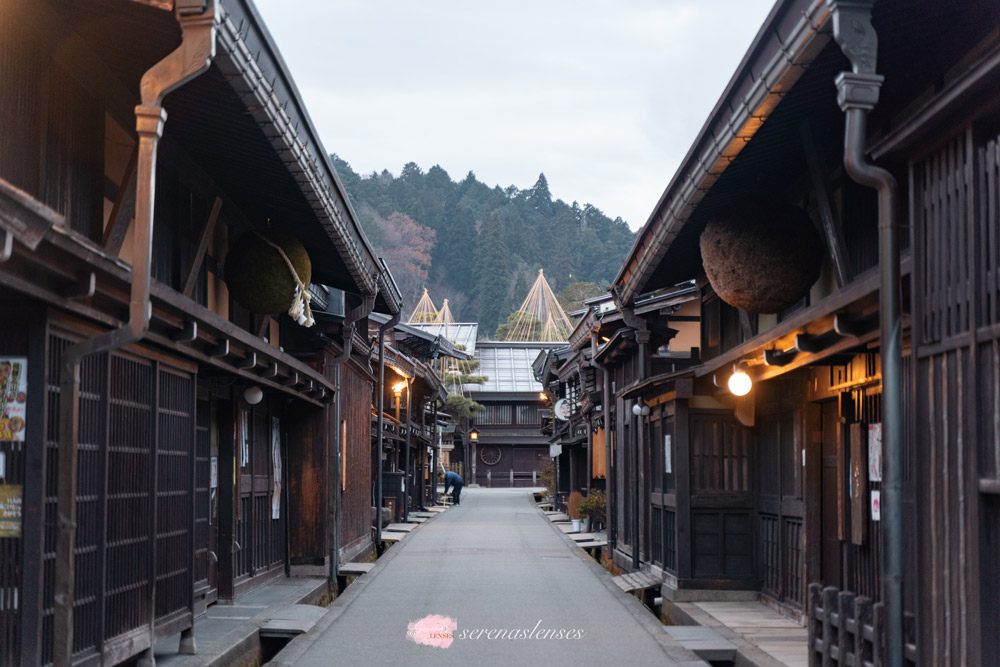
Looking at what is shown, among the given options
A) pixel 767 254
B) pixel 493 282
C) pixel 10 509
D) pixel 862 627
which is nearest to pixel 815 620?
pixel 862 627

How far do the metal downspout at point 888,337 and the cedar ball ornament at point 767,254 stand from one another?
3.55 m

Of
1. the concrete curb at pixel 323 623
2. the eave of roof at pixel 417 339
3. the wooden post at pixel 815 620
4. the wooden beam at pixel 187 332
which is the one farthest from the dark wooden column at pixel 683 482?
the eave of roof at pixel 417 339

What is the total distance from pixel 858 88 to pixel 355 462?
18697 mm

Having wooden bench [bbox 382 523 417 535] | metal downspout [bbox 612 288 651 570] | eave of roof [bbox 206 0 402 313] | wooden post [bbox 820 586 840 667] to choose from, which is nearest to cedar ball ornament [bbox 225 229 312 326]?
eave of roof [bbox 206 0 402 313]

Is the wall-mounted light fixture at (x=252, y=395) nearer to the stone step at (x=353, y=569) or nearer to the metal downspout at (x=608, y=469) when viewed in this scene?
the stone step at (x=353, y=569)

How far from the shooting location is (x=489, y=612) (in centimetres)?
1526

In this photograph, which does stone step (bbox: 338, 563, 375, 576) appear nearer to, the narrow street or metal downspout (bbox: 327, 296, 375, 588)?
metal downspout (bbox: 327, 296, 375, 588)

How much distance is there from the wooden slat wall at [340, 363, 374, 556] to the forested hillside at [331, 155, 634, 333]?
3288 inches

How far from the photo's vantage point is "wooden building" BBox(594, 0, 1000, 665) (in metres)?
6.29

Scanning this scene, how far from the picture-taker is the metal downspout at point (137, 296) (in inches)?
276

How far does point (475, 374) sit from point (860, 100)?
6932 cm

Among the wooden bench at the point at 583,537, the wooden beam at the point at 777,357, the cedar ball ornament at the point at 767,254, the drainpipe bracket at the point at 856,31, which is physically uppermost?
the drainpipe bracket at the point at 856,31

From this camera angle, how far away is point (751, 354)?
1217 cm

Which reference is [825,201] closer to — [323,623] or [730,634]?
[730,634]
